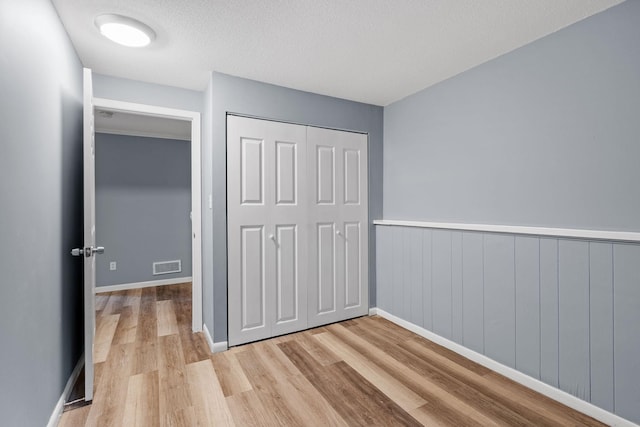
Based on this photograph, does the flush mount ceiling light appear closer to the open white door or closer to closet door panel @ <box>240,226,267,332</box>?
the open white door

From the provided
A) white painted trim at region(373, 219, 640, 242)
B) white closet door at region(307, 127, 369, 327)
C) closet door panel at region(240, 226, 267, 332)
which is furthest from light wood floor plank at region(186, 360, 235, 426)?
white painted trim at region(373, 219, 640, 242)

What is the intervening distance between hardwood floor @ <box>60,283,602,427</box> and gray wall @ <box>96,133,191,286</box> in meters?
1.77

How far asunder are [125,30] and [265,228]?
1.62m

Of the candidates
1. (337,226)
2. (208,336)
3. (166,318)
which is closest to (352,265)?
(337,226)

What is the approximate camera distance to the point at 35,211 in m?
1.43

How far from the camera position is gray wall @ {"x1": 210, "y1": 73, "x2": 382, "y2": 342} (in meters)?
2.44

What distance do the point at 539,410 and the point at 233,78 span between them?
120 inches

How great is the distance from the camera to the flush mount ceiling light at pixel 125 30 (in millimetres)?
1717

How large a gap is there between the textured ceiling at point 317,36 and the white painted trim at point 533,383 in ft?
7.12

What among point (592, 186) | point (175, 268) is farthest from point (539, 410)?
point (175, 268)

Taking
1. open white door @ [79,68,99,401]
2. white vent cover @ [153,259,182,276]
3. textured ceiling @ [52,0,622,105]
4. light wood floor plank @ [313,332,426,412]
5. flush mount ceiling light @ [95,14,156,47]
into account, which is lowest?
light wood floor plank @ [313,332,426,412]

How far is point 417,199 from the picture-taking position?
113 inches

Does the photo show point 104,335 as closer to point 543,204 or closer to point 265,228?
point 265,228

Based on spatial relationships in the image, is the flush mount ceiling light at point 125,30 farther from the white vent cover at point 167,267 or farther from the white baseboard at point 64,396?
the white vent cover at point 167,267
